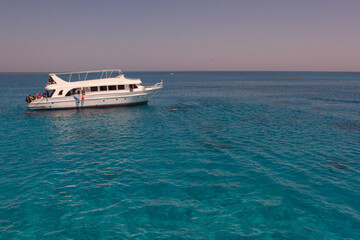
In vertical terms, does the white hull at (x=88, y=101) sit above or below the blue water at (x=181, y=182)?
above

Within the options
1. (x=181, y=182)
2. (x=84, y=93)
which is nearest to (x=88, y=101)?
(x=84, y=93)

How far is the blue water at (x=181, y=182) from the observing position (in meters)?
11.4

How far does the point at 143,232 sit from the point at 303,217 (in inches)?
337

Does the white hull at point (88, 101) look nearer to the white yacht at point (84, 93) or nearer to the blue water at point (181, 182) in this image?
the white yacht at point (84, 93)

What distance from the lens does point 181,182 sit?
621 inches

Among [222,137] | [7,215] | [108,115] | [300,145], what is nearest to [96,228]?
[7,215]

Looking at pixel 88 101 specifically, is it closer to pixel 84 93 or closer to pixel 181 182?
pixel 84 93

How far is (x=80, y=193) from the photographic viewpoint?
1448 cm

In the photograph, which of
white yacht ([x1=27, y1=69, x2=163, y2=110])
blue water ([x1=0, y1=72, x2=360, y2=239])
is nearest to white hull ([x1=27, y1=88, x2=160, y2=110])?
white yacht ([x1=27, y1=69, x2=163, y2=110])

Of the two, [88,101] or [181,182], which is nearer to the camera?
[181,182]

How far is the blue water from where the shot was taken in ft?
37.3

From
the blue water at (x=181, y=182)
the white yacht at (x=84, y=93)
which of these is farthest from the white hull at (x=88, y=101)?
the blue water at (x=181, y=182)

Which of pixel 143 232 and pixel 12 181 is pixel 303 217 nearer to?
pixel 143 232

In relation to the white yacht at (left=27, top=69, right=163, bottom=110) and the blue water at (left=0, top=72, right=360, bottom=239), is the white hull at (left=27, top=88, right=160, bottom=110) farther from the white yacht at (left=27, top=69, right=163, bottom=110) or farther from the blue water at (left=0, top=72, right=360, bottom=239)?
the blue water at (left=0, top=72, right=360, bottom=239)
